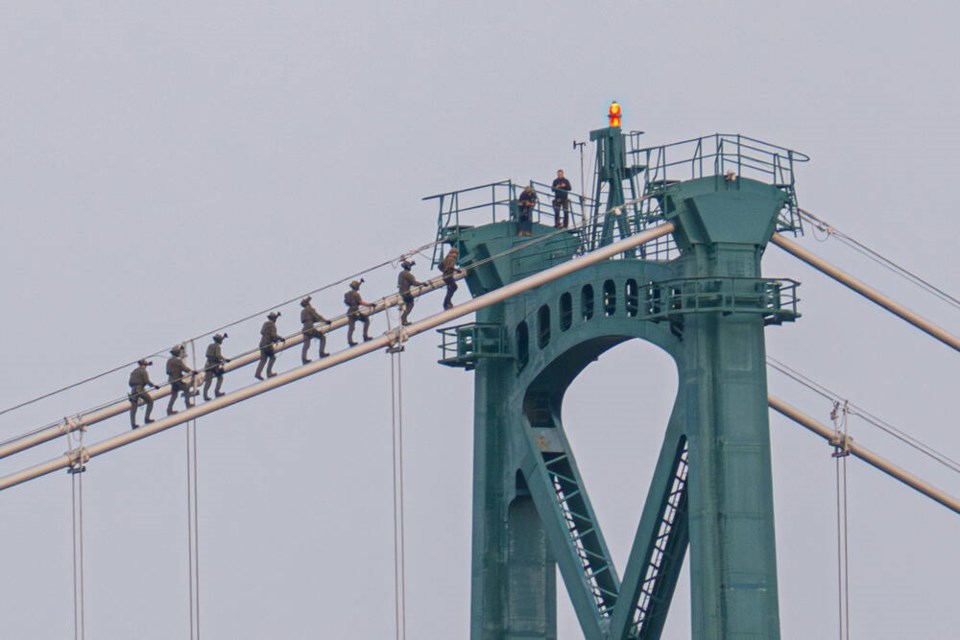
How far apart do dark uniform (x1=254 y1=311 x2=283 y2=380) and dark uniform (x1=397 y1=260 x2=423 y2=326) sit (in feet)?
8.14

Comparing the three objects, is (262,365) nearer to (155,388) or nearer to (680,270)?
(155,388)

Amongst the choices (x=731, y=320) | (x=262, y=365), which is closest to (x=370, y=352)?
(x=262, y=365)

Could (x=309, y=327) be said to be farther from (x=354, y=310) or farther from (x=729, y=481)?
(x=729, y=481)

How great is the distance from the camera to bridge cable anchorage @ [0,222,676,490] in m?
72.2

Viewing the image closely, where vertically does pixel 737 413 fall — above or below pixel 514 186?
below

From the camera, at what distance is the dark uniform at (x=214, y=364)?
247 feet

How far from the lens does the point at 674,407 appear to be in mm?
76312

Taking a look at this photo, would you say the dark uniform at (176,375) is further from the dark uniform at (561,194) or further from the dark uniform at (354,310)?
the dark uniform at (561,194)

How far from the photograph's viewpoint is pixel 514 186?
8238 centimetres

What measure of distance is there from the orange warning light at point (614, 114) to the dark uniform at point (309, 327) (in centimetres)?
867

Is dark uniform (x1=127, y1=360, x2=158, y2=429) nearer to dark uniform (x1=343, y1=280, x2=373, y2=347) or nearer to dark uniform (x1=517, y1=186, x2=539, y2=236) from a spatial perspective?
dark uniform (x1=343, y1=280, x2=373, y2=347)

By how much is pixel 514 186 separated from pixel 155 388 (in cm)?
1094

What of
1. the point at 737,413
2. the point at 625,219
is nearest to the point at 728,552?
the point at 737,413

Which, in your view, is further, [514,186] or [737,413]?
[514,186]
